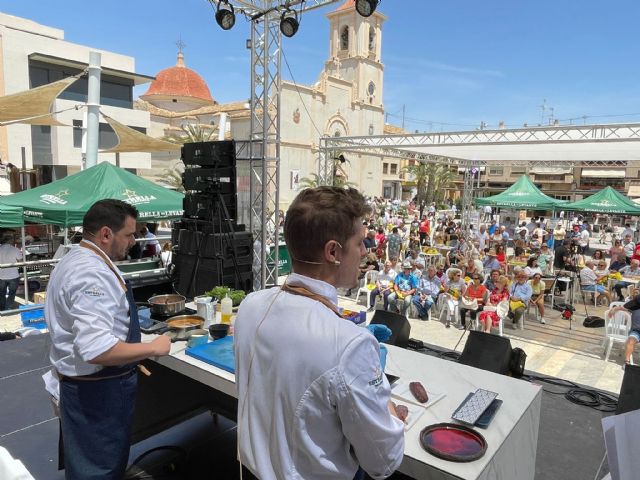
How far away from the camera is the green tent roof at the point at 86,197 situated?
7.75 metres

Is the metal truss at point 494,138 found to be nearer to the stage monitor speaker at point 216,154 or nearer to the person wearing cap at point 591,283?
the person wearing cap at point 591,283

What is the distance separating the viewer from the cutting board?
8.23ft

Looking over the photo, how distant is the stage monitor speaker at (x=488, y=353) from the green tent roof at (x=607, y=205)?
1424cm

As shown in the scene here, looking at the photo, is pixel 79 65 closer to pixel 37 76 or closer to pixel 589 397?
pixel 37 76

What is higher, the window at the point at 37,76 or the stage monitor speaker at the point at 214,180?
the window at the point at 37,76

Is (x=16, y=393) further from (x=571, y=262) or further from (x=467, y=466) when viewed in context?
(x=571, y=262)

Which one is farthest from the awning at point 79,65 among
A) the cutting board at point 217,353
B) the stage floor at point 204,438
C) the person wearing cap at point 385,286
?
the cutting board at point 217,353

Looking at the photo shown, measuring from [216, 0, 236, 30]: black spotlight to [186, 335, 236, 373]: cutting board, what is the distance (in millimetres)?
6947

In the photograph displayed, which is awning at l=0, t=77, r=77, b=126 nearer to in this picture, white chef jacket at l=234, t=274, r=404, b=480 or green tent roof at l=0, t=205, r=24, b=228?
green tent roof at l=0, t=205, r=24, b=228

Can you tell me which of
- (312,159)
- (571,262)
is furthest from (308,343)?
(312,159)

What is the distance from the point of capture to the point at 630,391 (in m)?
3.34

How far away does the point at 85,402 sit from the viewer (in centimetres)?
214

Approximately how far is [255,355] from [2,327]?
7385mm

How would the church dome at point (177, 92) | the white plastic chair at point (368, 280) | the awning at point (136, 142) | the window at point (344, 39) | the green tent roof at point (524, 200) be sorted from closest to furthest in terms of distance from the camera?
1. the white plastic chair at point (368, 280)
2. the awning at point (136, 142)
3. the green tent roof at point (524, 200)
4. the church dome at point (177, 92)
5. the window at point (344, 39)
